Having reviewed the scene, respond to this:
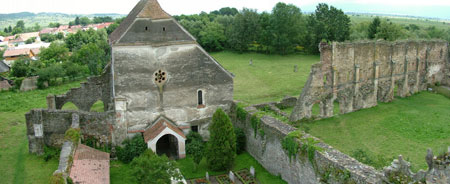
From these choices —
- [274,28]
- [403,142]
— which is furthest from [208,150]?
[274,28]

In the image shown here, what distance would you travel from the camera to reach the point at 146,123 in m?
27.4

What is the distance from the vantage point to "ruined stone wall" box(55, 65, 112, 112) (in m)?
33.6

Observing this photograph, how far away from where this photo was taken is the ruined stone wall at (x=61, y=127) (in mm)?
25859

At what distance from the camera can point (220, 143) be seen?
928 inches

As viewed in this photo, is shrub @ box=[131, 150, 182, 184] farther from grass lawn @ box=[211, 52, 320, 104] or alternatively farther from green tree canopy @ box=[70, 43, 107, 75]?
green tree canopy @ box=[70, 43, 107, 75]

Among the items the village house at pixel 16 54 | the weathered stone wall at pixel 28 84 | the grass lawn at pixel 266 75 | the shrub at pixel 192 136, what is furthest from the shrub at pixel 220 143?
the village house at pixel 16 54

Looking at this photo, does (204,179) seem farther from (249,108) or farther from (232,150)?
(249,108)

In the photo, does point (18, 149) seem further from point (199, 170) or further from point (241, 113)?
A: point (241, 113)

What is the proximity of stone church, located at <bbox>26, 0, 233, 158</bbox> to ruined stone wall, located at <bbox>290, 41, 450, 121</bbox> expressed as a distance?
848cm

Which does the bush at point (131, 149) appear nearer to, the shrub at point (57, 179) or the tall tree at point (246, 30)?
the shrub at point (57, 179)

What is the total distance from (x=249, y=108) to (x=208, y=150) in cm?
491

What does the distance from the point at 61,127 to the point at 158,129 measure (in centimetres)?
673

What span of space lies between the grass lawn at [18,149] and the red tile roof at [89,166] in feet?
6.99

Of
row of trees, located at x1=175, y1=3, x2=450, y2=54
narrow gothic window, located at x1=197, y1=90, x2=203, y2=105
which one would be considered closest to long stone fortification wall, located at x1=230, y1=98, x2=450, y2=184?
narrow gothic window, located at x1=197, y1=90, x2=203, y2=105
